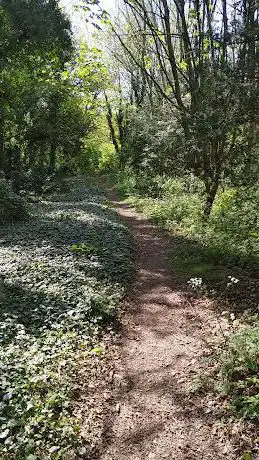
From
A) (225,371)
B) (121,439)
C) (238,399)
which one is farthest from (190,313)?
(121,439)

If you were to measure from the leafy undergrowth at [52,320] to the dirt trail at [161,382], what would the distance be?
0.43 meters

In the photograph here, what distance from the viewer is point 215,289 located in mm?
7355

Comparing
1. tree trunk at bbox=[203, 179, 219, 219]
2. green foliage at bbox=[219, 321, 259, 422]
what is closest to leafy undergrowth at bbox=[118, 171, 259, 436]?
green foliage at bbox=[219, 321, 259, 422]

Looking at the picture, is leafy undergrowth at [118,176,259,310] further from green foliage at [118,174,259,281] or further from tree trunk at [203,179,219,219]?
tree trunk at [203,179,219,219]

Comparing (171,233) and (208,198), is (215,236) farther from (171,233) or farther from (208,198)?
(171,233)

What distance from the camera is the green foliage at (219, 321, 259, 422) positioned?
4117mm

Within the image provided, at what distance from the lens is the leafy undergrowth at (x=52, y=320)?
398cm

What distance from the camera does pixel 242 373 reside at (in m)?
4.60

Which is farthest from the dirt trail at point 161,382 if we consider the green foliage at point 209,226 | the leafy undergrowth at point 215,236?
the green foliage at point 209,226

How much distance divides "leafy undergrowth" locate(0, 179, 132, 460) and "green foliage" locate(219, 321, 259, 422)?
68.3 inches

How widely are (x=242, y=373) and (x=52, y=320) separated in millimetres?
3063

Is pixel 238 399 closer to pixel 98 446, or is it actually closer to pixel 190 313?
pixel 98 446

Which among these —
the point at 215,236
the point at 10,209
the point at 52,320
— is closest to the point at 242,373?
the point at 52,320

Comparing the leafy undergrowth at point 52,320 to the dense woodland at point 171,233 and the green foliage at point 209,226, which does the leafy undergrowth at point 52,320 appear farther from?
the green foliage at point 209,226
